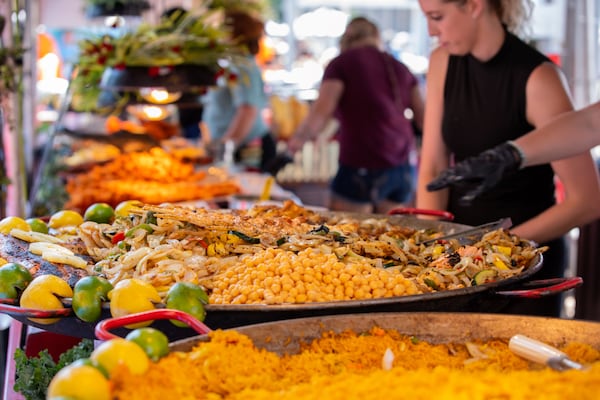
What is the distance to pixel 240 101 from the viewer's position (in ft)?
18.7

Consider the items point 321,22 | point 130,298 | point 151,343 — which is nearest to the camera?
point 151,343

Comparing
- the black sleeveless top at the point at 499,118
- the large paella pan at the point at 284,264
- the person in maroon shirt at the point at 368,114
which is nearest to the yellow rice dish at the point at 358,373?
the large paella pan at the point at 284,264

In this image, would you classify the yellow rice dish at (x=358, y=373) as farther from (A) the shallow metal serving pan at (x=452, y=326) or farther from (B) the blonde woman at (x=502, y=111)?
(B) the blonde woman at (x=502, y=111)

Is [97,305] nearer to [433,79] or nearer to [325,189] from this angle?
[433,79]

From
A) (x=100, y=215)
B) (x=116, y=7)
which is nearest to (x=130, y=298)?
(x=100, y=215)

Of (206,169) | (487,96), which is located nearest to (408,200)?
(206,169)

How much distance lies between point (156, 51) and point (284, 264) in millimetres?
2707

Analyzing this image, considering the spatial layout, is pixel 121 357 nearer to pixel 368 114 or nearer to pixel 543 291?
pixel 543 291

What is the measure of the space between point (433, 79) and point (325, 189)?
4974 mm

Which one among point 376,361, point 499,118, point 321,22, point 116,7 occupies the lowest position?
point 376,361

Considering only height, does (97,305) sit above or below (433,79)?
below

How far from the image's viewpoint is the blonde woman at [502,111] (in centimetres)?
269

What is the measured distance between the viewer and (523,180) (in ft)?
9.38

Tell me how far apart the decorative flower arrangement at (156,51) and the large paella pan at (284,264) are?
6.21 ft
